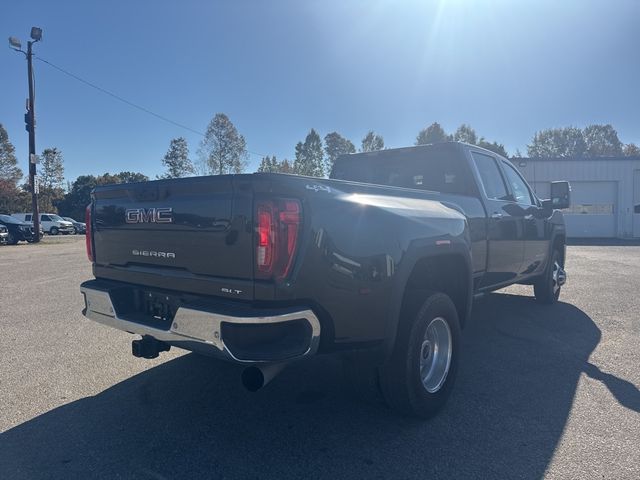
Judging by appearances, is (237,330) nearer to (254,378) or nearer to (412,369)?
(254,378)

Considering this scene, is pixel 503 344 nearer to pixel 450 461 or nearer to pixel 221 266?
pixel 450 461

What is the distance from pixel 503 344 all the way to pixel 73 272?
32.0ft

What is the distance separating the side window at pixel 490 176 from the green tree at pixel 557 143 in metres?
85.0

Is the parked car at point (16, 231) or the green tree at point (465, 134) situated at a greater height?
the green tree at point (465, 134)

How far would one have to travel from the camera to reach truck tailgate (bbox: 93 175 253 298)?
256cm

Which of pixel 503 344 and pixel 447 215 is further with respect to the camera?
pixel 503 344

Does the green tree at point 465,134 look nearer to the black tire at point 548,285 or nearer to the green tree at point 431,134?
the green tree at point 431,134

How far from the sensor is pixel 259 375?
2490 millimetres

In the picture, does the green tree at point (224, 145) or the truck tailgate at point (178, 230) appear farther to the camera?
the green tree at point (224, 145)

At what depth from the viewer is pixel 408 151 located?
196 inches

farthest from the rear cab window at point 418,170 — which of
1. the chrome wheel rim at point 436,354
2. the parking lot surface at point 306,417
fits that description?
the parking lot surface at point 306,417

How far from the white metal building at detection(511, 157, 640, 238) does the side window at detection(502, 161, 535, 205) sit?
20.8m

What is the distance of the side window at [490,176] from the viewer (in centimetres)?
479

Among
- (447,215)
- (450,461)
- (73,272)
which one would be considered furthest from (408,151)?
(73,272)
